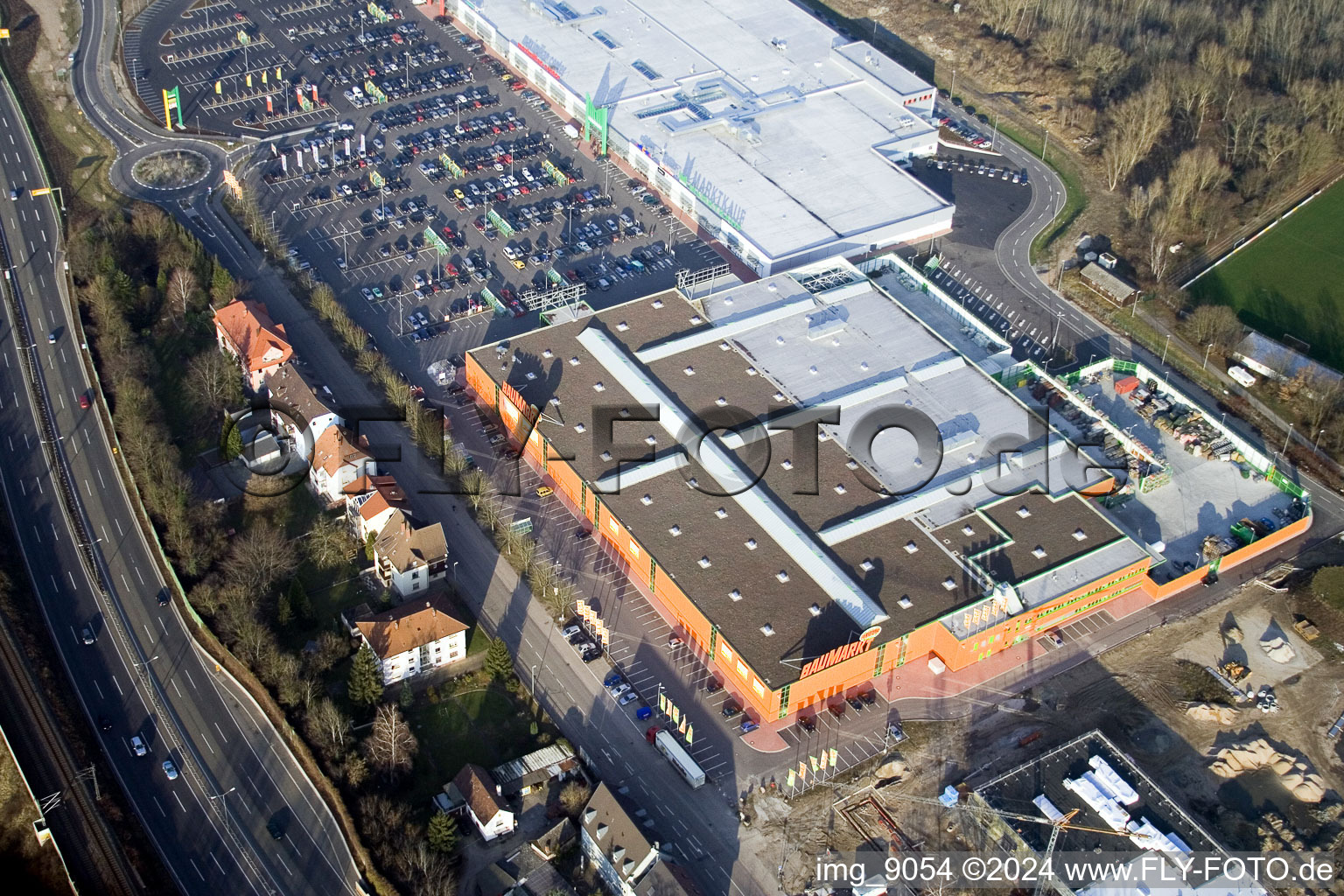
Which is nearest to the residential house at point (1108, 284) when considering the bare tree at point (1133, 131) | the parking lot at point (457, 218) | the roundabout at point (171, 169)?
the bare tree at point (1133, 131)

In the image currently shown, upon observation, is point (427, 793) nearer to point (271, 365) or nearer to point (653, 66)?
point (271, 365)

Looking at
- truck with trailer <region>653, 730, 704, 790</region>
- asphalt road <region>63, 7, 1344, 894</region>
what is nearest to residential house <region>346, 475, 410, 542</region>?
asphalt road <region>63, 7, 1344, 894</region>

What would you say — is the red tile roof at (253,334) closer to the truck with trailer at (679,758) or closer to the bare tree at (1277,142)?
the truck with trailer at (679,758)

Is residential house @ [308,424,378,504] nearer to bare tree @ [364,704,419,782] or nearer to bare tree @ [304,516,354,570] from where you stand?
bare tree @ [304,516,354,570]

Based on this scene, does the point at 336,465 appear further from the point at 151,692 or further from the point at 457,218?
the point at 457,218

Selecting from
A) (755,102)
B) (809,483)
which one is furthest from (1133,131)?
(809,483)

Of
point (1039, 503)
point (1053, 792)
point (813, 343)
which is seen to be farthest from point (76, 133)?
point (1053, 792)
